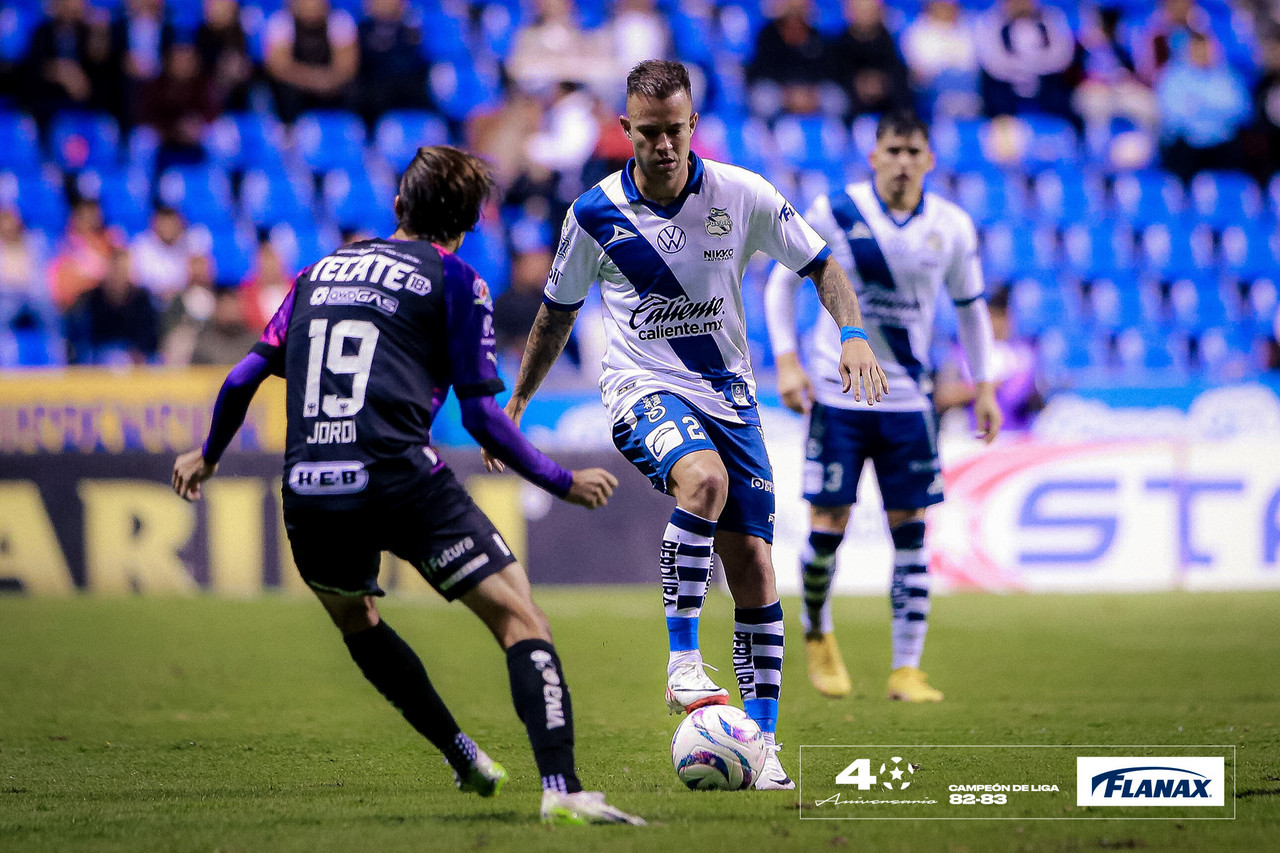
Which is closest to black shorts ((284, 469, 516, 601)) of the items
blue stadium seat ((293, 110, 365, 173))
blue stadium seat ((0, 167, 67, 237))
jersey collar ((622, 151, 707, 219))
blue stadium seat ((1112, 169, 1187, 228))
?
jersey collar ((622, 151, 707, 219))

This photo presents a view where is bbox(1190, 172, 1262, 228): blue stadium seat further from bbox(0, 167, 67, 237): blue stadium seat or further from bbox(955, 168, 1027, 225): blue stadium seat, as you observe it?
bbox(0, 167, 67, 237): blue stadium seat

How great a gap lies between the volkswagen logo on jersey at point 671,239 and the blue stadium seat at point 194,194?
1079 centimetres

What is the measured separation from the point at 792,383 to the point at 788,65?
10.2 meters

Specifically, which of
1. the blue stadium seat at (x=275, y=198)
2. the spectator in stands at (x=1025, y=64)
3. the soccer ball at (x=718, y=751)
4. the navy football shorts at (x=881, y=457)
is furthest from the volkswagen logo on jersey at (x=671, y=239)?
the spectator in stands at (x=1025, y=64)

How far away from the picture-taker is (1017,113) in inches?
669

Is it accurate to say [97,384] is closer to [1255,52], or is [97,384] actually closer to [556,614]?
[556,614]

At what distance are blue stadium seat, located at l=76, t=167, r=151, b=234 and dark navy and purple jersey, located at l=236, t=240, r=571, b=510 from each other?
38.5 ft

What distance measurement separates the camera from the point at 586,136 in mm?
14984

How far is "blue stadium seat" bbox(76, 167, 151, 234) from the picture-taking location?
50.0 ft

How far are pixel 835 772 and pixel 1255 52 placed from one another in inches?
638

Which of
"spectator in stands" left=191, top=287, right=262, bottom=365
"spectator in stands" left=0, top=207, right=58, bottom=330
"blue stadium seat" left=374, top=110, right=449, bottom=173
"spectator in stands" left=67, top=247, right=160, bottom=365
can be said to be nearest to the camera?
"spectator in stands" left=191, top=287, right=262, bottom=365

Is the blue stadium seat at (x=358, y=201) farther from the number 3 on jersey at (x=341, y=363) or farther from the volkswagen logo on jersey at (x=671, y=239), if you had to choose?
the number 3 on jersey at (x=341, y=363)

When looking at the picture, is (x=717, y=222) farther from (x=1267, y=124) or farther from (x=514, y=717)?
(x=1267, y=124)

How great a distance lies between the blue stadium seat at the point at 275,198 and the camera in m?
15.4
